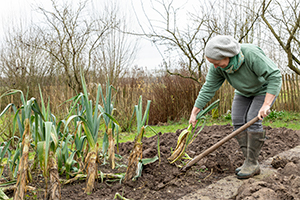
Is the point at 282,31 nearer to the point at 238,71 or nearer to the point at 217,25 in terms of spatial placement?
the point at 217,25

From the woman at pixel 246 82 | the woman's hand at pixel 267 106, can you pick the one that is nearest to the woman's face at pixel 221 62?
the woman at pixel 246 82

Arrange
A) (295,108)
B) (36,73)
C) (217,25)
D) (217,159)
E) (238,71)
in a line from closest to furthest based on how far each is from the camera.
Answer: (238,71) → (217,159) → (217,25) → (295,108) → (36,73)

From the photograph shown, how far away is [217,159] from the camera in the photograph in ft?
9.70

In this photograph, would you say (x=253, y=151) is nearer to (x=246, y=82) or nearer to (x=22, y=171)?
(x=246, y=82)

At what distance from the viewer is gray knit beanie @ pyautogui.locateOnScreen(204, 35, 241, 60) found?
7.33 feet

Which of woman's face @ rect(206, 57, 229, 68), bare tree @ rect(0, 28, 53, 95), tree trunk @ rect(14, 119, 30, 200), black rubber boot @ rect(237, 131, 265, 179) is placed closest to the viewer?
tree trunk @ rect(14, 119, 30, 200)

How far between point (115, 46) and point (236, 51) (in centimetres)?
746

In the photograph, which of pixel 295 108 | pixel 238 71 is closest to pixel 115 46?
pixel 295 108

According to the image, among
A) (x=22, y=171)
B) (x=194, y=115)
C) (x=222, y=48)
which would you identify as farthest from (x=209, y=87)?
(x=22, y=171)

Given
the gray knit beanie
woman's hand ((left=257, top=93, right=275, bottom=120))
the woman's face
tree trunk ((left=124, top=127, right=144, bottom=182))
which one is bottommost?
tree trunk ((left=124, top=127, right=144, bottom=182))

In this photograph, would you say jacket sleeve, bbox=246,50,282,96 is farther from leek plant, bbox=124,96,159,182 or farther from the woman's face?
leek plant, bbox=124,96,159,182

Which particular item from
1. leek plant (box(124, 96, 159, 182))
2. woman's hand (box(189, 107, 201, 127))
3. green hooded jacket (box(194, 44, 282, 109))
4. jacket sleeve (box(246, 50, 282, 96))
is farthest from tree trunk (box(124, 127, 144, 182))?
jacket sleeve (box(246, 50, 282, 96))

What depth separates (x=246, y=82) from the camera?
8.14 ft

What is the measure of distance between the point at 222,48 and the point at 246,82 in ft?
1.57
